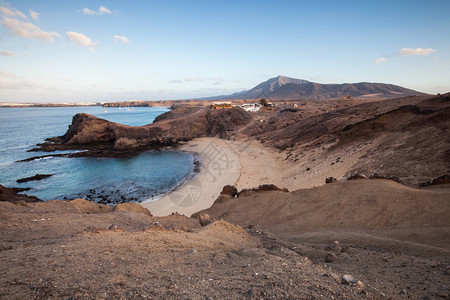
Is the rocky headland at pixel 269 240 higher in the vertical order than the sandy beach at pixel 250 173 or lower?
higher

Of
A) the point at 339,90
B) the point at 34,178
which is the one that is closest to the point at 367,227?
the point at 34,178

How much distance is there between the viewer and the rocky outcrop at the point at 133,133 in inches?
1646

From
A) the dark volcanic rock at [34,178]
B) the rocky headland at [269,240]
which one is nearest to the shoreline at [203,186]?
the rocky headland at [269,240]

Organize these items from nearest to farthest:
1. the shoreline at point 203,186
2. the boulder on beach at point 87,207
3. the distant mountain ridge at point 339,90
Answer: the boulder on beach at point 87,207, the shoreline at point 203,186, the distant mountain ridge at point 339,90

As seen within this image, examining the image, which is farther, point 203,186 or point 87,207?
point 203,186

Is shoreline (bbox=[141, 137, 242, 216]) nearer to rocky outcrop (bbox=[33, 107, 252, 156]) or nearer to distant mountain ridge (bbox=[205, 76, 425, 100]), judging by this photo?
rocky outcrop (bbox=[33, 107, 252, 156])

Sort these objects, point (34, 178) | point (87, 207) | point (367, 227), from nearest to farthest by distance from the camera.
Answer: point (367, 227) < point (87, 207) < point (34, 178)

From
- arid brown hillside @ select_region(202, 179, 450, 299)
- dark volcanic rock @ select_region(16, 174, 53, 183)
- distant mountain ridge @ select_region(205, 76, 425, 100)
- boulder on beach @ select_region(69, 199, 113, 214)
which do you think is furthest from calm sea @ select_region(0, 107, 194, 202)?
distant mountain ridge @ select_region(205, 76, 425, 100)

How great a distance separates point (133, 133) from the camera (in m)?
45.5

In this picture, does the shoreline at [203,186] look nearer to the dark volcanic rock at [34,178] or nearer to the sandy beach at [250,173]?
the sandy beach at [250,173]

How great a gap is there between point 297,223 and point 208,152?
95.7ft

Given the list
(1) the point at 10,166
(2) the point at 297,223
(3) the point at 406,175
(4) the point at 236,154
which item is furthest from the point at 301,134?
(1) the point at 10,166

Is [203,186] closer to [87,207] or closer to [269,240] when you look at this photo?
[87,207]

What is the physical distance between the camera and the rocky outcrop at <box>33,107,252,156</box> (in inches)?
1646
